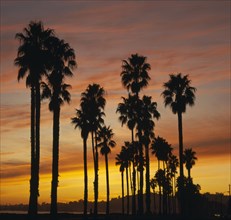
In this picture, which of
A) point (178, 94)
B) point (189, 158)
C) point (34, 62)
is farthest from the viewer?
point (189, 158)

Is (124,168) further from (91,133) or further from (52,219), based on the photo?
(52,219)

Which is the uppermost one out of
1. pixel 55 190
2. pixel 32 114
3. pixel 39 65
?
pixel 39 65

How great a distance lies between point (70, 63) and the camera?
1671 inches

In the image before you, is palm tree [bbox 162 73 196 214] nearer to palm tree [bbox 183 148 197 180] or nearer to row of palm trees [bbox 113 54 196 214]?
row of palm trees [bbox 113 54 196 214]

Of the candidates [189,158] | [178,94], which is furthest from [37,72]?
[189,158]

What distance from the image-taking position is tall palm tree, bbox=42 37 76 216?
38719 mm

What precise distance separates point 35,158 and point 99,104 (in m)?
29.1

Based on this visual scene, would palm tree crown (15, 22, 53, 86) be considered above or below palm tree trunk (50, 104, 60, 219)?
above

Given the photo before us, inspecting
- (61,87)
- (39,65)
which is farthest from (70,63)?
(39,65)

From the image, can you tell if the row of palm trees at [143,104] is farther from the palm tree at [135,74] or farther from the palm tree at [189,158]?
the palm tree at [189,158]

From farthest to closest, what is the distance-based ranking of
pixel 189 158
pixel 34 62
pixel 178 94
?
1. pixel 189 158
2. pixel 178 94
3. pixel 34 62

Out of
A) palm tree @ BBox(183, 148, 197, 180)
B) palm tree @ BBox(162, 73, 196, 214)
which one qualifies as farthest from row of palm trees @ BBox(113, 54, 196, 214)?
palm tree @ BBox(183, 148, 197, 180)

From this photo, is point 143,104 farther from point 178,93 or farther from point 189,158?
point 189,158

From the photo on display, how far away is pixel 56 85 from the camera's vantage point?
134 feet
